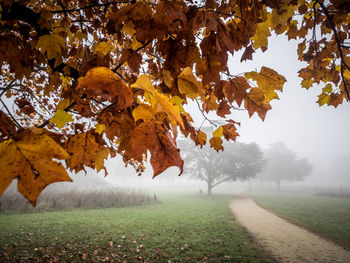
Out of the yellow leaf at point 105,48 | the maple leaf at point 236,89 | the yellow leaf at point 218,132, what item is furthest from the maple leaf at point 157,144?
the yellow leaf at point 105,48

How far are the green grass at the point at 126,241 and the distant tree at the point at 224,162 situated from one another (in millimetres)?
19636

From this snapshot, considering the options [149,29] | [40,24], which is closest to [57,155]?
[149,29]

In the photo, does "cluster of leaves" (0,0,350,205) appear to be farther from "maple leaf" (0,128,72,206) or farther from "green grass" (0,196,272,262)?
"green grass" (0,196,272,262)

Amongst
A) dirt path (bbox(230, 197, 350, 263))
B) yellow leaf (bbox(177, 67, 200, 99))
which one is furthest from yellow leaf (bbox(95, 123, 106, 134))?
dirt path (bbox(230, 197, 350, 263))

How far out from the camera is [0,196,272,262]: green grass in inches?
207

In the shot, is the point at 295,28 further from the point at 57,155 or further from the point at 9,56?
the point at 9,56

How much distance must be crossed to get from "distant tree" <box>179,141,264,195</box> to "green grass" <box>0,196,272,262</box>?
1964 cm

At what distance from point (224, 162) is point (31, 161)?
99.5 ft

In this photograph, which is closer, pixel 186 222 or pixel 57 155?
pixel 57 155

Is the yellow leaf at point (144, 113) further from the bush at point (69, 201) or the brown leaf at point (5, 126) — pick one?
the bush at point (69, 201)

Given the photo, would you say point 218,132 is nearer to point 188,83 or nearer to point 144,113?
point 188,83

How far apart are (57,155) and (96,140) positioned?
0.70 meters

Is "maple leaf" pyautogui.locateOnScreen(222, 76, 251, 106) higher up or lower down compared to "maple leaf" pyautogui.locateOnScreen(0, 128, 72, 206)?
higher up

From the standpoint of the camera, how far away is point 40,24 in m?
1.31
